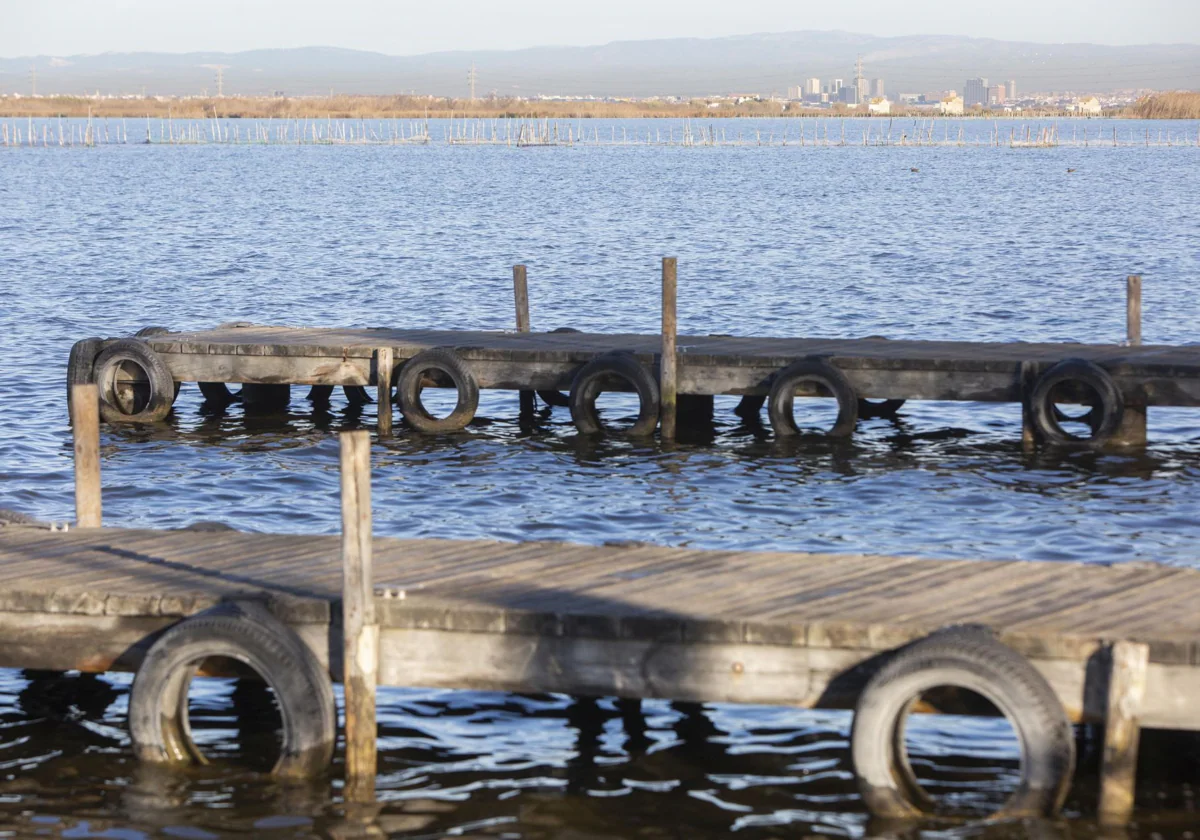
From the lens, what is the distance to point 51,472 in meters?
18.7

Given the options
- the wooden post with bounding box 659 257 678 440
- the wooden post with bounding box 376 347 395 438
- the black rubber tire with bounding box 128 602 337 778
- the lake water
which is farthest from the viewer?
the wooden post with bounding box 376 347 395 438

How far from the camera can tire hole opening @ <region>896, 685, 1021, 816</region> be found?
336 inches

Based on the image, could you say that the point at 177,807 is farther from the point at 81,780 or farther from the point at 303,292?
the point at 303,292

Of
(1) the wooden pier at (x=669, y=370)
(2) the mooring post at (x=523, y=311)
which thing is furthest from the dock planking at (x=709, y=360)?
(2) the mooring post at (x=523, y=311)

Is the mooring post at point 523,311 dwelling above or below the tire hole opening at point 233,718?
above

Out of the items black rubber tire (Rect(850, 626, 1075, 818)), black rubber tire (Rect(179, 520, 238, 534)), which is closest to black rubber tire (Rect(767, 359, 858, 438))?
black rubber tire (Rect(179, 520, 238, 534))

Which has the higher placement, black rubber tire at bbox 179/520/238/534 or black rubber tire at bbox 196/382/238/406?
black rubber tire at bbox 179/520/238/534

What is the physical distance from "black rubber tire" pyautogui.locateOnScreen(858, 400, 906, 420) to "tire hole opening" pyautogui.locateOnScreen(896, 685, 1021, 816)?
10.6 metres

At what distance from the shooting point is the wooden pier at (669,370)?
58.7 ft

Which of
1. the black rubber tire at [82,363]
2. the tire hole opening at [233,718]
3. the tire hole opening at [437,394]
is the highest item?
the black rubber tire at [82,363]

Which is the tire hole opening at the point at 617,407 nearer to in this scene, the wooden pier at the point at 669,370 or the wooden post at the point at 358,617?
the wooden pier at the point at 669,370

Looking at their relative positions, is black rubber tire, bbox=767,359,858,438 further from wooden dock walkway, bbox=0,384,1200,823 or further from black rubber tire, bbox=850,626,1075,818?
black rubber tire, bbox=850,626,1075,818

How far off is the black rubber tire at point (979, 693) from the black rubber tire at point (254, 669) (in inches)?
115

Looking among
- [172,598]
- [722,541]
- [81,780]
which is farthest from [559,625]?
[722,541]
